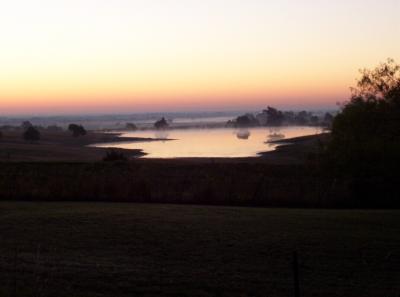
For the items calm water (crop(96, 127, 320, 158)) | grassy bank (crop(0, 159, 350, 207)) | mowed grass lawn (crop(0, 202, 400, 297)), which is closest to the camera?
mowed grass lawn (crop(0, 202, 400, 297))

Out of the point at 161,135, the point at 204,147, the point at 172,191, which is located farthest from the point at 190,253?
the point at 161,135

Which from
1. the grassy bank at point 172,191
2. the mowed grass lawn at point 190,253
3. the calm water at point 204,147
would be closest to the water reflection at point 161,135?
the calm water at point 204,147

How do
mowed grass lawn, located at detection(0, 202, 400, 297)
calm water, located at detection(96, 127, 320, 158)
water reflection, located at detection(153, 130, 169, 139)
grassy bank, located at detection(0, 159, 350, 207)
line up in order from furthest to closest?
1. water reflection, located at detection(153, 130, 169, 139)
2. calm water, located at detection(96, 127, 320, 158)
3. grassy bank, located at detection(0, 159, 350, 207)
4. mowed grass lawn, located at detection(0, 202, 400, 297)

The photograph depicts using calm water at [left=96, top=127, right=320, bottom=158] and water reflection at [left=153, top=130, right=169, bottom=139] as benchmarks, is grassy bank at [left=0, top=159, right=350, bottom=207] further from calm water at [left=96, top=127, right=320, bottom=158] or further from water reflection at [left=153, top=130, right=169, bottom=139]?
water reflection at [left=153, top=130, right=169, bottom=139]

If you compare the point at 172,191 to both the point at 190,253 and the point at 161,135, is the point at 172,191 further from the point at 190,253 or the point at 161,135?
the point at 161,135

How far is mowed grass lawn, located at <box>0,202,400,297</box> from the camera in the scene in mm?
10070

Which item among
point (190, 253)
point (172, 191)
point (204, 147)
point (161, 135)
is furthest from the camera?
point (161, 135)

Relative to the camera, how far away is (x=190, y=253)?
12.9 meters

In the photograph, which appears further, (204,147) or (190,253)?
(204,147)

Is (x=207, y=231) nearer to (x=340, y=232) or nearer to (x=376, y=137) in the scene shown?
(x=340, y=232)

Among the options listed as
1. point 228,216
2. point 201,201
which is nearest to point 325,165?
point 201,201

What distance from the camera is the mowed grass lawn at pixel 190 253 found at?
10070 mm

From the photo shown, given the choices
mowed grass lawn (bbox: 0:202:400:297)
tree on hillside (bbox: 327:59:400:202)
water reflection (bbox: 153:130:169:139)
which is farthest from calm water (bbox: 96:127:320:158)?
mowed grass lawn (bbox: 0:202:400:297)

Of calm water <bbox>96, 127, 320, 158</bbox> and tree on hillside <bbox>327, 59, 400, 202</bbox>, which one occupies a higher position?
tree on hillside <bbox>327, 59, 400, 202</bbox>
